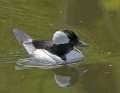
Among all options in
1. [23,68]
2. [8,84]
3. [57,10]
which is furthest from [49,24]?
[8,84]

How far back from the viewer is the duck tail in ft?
32.5

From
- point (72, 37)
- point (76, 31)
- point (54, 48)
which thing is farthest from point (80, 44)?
point (76, 31)

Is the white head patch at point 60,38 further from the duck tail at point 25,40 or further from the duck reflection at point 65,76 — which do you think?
the duck reflection at point 65,76

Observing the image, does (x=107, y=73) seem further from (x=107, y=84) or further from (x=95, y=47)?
(x=95, y=47)

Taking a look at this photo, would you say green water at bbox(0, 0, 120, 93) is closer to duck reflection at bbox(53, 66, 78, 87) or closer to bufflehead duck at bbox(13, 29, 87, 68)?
duck reflection at bbox(53, 66, 78, 87)

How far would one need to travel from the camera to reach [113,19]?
12.2 meters

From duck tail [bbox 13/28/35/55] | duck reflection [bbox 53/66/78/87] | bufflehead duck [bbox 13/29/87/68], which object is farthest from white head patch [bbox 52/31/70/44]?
duck reflection [bbox 53/66/78/87]

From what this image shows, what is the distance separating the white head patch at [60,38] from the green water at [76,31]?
1.21 ft

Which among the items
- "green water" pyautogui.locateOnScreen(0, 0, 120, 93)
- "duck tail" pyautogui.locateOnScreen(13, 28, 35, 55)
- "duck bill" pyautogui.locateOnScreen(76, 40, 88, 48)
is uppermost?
"duck tail" pyautogui.locateOnScreen(13, 28, 35, 55)

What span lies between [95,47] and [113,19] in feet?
6.17

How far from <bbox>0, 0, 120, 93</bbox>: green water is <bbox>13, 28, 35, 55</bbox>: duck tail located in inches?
3.8

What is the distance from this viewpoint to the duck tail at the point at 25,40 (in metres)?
9.90

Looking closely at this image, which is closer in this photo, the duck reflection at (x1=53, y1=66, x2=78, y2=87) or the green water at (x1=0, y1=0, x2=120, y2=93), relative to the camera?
the green water at (x1=0, y1=0, x2=120, y2=93)

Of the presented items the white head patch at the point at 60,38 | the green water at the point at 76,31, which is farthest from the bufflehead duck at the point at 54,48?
the green water at the point at 76,31
